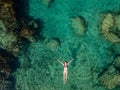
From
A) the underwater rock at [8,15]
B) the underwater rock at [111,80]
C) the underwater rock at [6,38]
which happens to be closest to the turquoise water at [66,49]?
the underwater rock at [111,80]

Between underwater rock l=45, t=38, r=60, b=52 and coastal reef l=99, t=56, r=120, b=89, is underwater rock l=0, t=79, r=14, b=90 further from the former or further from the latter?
coastal reef l=99, t=56, r=120, b=89

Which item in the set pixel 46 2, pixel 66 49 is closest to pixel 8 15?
pixel 46 2

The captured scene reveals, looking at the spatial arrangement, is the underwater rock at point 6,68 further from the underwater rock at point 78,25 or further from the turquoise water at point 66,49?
the underwater rock at point 78,25

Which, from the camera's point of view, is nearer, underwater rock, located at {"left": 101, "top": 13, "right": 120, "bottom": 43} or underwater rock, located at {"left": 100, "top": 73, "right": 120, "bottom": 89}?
underwater rock, located at {"left": 100, "top": 73, "right": 120, "bottom": 89}

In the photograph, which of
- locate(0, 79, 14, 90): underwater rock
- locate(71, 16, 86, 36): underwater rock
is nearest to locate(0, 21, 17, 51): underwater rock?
locate(0, 79, 14, 90): underwater rock

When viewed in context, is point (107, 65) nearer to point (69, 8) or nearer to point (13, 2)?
point (69, 8)

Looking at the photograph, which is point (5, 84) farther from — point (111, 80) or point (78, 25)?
point (111, 80)
